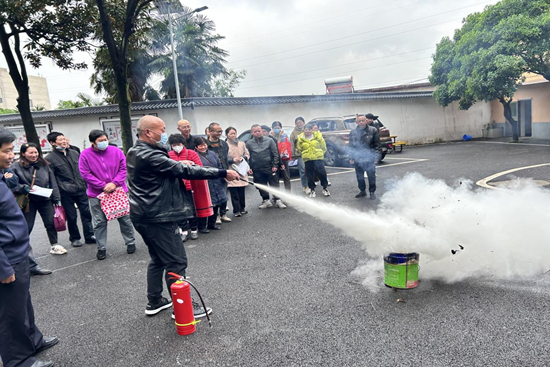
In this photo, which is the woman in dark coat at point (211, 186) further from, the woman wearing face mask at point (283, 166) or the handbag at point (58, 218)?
the handbag at point (58, 218)

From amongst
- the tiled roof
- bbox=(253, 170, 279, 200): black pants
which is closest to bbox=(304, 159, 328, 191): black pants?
bbox=(253, 170, 279, 200): black pants

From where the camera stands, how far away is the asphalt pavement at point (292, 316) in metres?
2.76

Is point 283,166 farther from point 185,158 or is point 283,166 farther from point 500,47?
point 500,47

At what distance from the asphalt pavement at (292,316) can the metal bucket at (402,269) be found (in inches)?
4.3

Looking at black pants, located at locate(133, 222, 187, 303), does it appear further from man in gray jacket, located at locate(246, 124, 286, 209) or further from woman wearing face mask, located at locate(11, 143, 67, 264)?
man in gray jacket, located at locate(246, 124, 286, 209)

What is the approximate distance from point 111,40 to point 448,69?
16.1 metres

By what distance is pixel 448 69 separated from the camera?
18.6 meters

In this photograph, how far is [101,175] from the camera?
5387 millimetres

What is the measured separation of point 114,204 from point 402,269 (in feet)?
13.7

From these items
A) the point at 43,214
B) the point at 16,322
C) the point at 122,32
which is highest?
the point at 122,32

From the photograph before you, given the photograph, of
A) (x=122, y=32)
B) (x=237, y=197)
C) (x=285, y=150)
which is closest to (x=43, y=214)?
(x=237, y=197)

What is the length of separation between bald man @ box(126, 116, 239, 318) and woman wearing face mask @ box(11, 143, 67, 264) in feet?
8.94

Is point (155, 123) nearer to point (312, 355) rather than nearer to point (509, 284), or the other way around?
point (312, 355)

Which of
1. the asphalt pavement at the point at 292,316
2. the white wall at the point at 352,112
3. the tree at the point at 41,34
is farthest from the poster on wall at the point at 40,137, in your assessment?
the asphalt pavement at the point at 292,316
